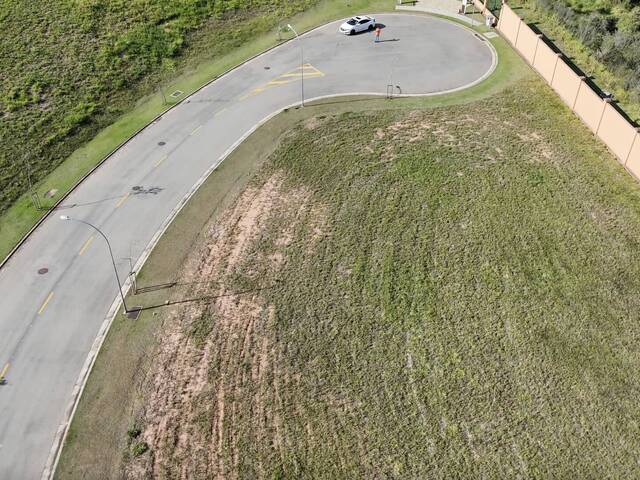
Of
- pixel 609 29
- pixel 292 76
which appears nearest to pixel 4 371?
pixel 292 76

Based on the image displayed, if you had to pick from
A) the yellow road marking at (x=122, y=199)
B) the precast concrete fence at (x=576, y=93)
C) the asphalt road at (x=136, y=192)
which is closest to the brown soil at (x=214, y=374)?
the asphalt road at (x=136, y=192)

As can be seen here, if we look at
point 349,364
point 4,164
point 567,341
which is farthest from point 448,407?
point 4,164

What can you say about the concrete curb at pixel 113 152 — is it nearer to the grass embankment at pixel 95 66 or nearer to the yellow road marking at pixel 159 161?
the grass embankment at pixel 95 66

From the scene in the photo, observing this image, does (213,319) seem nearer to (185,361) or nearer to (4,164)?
(185,361)

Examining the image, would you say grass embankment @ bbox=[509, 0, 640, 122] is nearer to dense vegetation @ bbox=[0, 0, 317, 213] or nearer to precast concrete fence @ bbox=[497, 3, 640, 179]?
precast concrete fence @ bbox=[497, 3, 640, 179]

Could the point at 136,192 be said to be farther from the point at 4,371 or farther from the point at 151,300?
the point at 4,371

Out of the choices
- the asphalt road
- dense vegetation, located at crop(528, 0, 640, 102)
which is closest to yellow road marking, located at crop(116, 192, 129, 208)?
the asphalt road
